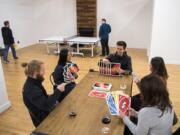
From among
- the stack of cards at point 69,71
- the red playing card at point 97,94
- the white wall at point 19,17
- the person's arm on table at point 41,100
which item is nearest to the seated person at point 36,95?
the person's arm on table at point 41,100

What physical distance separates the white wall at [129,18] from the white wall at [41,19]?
5.36 ft

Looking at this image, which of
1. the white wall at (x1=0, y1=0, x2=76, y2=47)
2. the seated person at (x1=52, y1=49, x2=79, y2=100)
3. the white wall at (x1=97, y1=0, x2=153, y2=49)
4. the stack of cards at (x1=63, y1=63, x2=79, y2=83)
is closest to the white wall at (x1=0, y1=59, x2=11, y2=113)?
the seated person at (x1=52, y1=49, x2=79, y2=100)

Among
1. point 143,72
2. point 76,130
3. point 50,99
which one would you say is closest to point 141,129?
point 76,130

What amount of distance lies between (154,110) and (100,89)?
100cm

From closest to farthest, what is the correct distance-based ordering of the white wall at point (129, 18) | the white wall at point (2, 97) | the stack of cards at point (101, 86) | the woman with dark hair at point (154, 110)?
the woman with dark hair at point (154, 110), the stack of cards at point (101, 86), the white wall at point (2, 97), the white wall at point (129, 18)

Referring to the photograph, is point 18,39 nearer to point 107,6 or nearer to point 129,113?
point 107,6

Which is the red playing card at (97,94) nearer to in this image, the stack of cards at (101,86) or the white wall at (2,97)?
the stack of cards at (101,86)

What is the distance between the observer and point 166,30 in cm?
614

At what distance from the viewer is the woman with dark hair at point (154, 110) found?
58.5 inches

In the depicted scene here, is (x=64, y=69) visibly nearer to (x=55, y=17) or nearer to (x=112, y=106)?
(x=112, y=106)

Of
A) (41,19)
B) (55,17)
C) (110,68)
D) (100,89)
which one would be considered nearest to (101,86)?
(100,89)

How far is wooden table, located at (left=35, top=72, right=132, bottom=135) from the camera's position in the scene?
164 centimetres

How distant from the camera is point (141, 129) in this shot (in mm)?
1534

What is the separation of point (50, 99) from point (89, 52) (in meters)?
6.39
